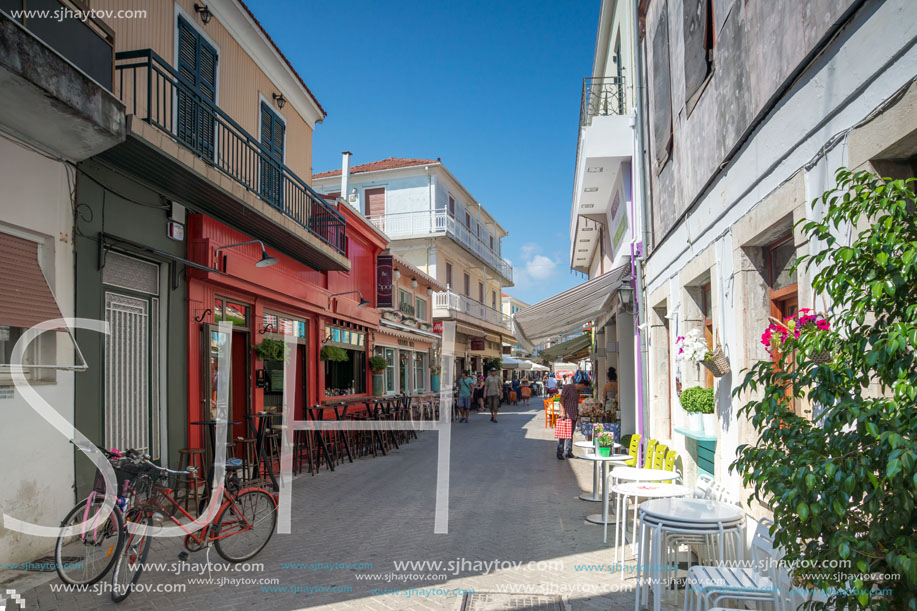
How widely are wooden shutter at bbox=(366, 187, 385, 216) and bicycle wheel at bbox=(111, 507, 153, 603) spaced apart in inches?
967

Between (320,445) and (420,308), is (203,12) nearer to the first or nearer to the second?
(320,445)

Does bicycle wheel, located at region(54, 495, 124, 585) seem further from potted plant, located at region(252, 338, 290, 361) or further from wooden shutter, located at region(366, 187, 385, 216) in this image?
wooden shutter, located at region(366, 187, 385, 216)

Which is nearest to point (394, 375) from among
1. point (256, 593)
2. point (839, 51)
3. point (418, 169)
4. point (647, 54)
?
point (418, 169)

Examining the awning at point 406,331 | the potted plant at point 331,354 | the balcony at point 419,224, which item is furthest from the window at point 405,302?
the potted plant at point 331,354

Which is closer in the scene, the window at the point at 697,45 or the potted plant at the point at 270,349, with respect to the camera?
the window at the point at 697,45

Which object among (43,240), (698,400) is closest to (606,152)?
A: (698,400)

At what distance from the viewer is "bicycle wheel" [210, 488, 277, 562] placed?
18.6ft

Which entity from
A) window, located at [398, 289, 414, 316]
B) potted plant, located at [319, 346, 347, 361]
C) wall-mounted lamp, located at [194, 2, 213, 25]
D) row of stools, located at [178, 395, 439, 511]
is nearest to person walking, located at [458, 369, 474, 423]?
window, located at [398, 289, 414, 316]

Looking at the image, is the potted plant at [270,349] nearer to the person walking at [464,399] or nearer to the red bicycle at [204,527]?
the red bicycle at [204,527]

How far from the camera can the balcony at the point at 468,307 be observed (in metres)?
27.4

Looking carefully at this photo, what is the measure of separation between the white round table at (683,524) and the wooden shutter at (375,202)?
25286mm

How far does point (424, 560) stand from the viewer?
19.4ft

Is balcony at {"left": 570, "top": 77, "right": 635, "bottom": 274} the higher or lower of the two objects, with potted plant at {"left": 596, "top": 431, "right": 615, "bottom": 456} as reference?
higher

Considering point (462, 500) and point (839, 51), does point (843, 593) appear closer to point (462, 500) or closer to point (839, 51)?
point (839, 51)
